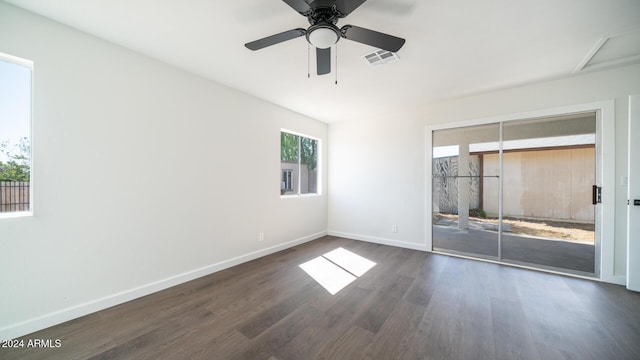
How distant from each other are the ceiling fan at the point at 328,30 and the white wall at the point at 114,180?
5.11 ft

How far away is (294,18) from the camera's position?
1.92 m

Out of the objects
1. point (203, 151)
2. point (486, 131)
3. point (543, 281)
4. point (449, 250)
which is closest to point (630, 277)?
point (543, 281)

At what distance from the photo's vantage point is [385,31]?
6.79ft

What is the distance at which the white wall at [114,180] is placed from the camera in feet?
6.15

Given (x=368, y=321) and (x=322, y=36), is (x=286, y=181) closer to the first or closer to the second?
(x=368, y=321)

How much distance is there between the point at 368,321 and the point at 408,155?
10.2ft

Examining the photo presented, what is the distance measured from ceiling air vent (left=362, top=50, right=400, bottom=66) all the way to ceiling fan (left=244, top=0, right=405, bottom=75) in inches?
26.8

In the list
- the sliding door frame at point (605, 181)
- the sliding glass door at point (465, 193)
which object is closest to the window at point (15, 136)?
the sliding glass door at point (465, 193)

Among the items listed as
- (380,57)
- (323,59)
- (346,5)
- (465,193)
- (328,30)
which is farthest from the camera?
(465,193)

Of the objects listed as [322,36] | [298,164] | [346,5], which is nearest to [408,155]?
[298,164]

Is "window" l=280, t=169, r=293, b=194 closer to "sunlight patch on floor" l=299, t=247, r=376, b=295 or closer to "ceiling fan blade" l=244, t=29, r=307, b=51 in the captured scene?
"sunlight patch on floor" l=299, t=247, r=376, b=295

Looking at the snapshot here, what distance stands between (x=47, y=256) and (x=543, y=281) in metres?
5.37

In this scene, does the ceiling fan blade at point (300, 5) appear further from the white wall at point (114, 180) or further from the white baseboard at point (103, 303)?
the white baseboard at point (103, 303)

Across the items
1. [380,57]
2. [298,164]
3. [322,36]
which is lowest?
[298,164]
